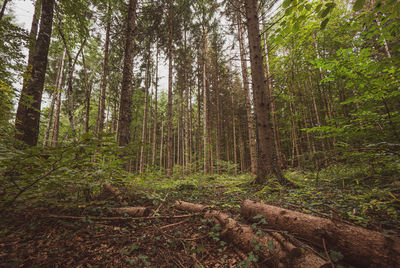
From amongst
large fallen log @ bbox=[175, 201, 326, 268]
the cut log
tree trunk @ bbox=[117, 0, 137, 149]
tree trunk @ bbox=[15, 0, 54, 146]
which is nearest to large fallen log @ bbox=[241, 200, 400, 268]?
large fallen log @ bbox=[175, 201, 326, 268]

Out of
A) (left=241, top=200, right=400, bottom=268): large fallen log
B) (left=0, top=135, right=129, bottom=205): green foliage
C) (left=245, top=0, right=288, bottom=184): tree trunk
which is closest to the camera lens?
(left=241, top=200, right=400, bottom=268): large fallen log

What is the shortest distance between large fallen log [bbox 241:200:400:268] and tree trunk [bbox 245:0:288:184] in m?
2.89

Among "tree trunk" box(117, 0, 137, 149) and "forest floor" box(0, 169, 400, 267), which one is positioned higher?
"tree trunk" box(117, 0, 137, 149)

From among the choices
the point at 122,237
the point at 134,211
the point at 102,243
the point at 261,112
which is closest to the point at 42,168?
the point at 102,243

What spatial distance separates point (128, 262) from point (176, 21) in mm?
14381

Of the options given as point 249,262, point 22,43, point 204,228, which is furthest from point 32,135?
point 249,262

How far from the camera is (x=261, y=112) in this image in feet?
16.8

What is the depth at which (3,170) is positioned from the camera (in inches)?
73.7

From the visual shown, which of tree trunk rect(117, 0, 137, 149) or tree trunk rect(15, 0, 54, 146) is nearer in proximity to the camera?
tree trunk rect(15, 0, 54, 146)

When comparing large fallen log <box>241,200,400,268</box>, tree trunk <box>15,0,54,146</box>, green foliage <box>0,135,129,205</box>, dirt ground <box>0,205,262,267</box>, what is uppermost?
tree trunk <box>15,0,54,146</box>

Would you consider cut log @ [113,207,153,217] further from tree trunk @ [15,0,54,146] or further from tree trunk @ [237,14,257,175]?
tree trunk @ [237,14,257,175]

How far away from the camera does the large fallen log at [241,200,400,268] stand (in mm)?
1336

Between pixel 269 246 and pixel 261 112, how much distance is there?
13.5 ft

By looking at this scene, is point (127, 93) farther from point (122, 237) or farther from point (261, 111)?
point (261, 111)
